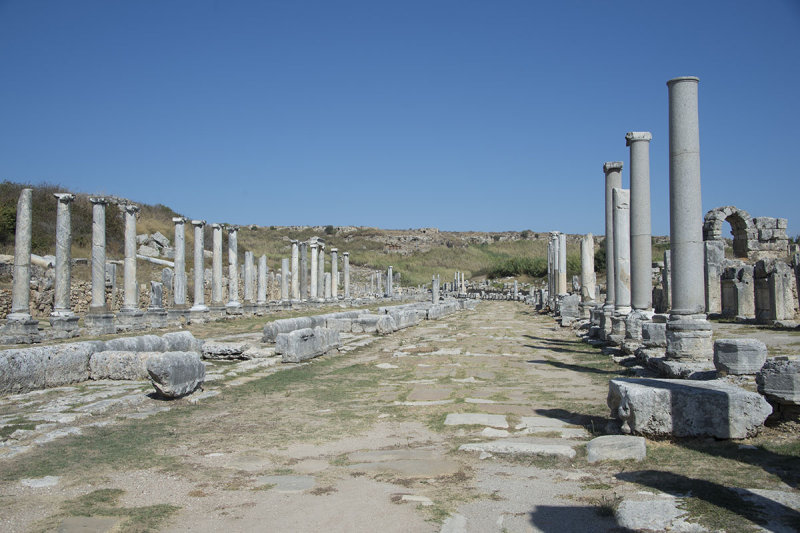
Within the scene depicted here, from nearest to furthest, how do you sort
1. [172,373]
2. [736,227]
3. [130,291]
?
1. [172,373]
2. [130,291]
3. [736,227]

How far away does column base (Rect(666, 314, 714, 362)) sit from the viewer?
28.8 ft

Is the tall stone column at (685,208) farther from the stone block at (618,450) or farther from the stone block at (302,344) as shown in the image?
the stone block at (302,344)

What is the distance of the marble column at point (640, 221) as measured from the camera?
1353 cm

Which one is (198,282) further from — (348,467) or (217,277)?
(348,467)

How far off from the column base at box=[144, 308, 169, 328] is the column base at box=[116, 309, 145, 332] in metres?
0.47

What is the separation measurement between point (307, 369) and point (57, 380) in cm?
424

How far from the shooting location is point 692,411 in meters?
5.73

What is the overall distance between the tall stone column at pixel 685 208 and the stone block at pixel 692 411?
3400 mm

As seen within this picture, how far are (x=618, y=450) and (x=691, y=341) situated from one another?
167 inches

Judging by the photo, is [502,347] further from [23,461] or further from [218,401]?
[23,461]

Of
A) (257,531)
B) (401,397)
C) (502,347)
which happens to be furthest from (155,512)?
(502,347)

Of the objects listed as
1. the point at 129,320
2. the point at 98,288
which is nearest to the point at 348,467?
the point at 129,320

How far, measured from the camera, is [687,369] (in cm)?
827

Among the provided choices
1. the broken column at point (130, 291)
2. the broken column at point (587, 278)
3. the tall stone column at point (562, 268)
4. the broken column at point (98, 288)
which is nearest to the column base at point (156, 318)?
the broken column at point (130, 291)
